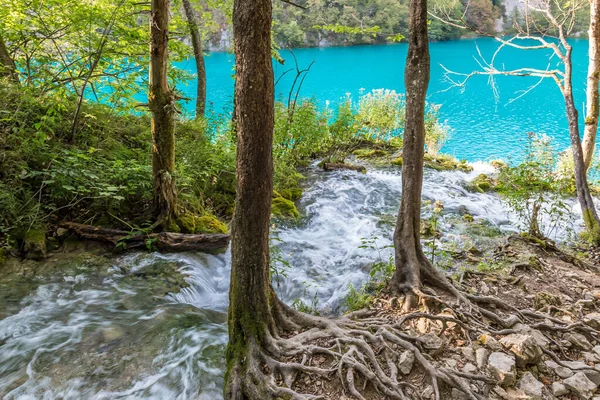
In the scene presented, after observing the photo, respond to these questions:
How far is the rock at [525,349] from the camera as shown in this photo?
304cm

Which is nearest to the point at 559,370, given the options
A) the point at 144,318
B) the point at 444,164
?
the point at 144,318

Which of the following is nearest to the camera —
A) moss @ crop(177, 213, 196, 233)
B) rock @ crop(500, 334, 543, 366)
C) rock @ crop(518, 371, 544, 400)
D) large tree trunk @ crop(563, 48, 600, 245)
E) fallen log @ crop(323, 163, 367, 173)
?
rock @ crop(518, 371, 544, 400)

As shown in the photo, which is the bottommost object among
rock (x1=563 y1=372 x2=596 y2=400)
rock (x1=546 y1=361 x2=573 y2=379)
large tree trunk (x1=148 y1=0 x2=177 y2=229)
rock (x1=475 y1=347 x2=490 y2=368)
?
rock (x1=546 y1=361 x2=573 y2=379)

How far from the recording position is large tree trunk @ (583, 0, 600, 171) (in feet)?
21.3

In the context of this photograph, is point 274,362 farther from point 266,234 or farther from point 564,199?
point 564,199

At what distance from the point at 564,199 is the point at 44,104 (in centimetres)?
1073

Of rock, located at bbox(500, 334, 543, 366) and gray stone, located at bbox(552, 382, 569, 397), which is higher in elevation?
rock, located at bbox(500, 334, 543, 366)

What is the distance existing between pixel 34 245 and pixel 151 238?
56.8 inches

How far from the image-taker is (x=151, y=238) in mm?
5523

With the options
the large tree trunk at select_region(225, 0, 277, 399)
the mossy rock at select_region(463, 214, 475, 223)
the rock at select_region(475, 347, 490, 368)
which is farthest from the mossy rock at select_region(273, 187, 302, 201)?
the rock at select_region(475, 347, 490, 368)

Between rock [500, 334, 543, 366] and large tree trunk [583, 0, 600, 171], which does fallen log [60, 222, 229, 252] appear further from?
large tree trunk [583, 0, 600, 171]

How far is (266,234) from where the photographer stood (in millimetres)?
3180

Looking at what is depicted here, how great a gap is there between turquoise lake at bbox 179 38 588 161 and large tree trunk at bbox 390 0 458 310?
6257mm

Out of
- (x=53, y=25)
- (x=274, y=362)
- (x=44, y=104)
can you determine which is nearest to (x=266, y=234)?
(x=274, y=362)
